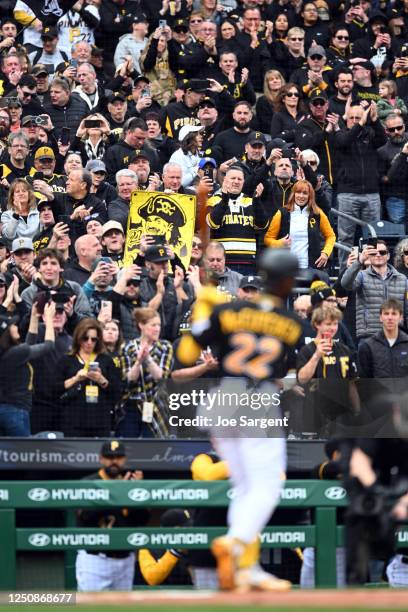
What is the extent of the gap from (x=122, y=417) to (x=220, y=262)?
2175 mm

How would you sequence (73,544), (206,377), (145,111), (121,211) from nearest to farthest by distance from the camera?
(73,544) < (206,377) < (121,211) < (145,111)

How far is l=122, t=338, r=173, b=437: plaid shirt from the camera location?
11.0 metres

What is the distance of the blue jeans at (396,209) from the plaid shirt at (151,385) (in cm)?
445

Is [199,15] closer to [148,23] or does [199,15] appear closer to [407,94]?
[148,23]

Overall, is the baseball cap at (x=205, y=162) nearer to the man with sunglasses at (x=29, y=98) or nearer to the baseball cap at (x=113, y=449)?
the man with sunglasses at (x=29, y=98)

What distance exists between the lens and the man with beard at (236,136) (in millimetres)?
14906

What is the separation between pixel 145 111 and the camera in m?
15.7

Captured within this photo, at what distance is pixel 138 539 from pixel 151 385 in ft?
4.13

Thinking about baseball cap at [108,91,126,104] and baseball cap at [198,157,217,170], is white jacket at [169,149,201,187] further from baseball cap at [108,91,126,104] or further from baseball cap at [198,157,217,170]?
baseball cap at [108,91,126,104]

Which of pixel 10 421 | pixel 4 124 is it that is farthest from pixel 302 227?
pixel 10 421

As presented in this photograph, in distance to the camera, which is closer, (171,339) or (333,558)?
(333,558)

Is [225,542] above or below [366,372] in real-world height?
below

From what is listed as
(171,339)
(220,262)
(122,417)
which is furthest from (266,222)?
(122,417)

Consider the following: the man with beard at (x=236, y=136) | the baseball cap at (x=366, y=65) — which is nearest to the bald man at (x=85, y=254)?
the man with beard at (x=236, y=136)
